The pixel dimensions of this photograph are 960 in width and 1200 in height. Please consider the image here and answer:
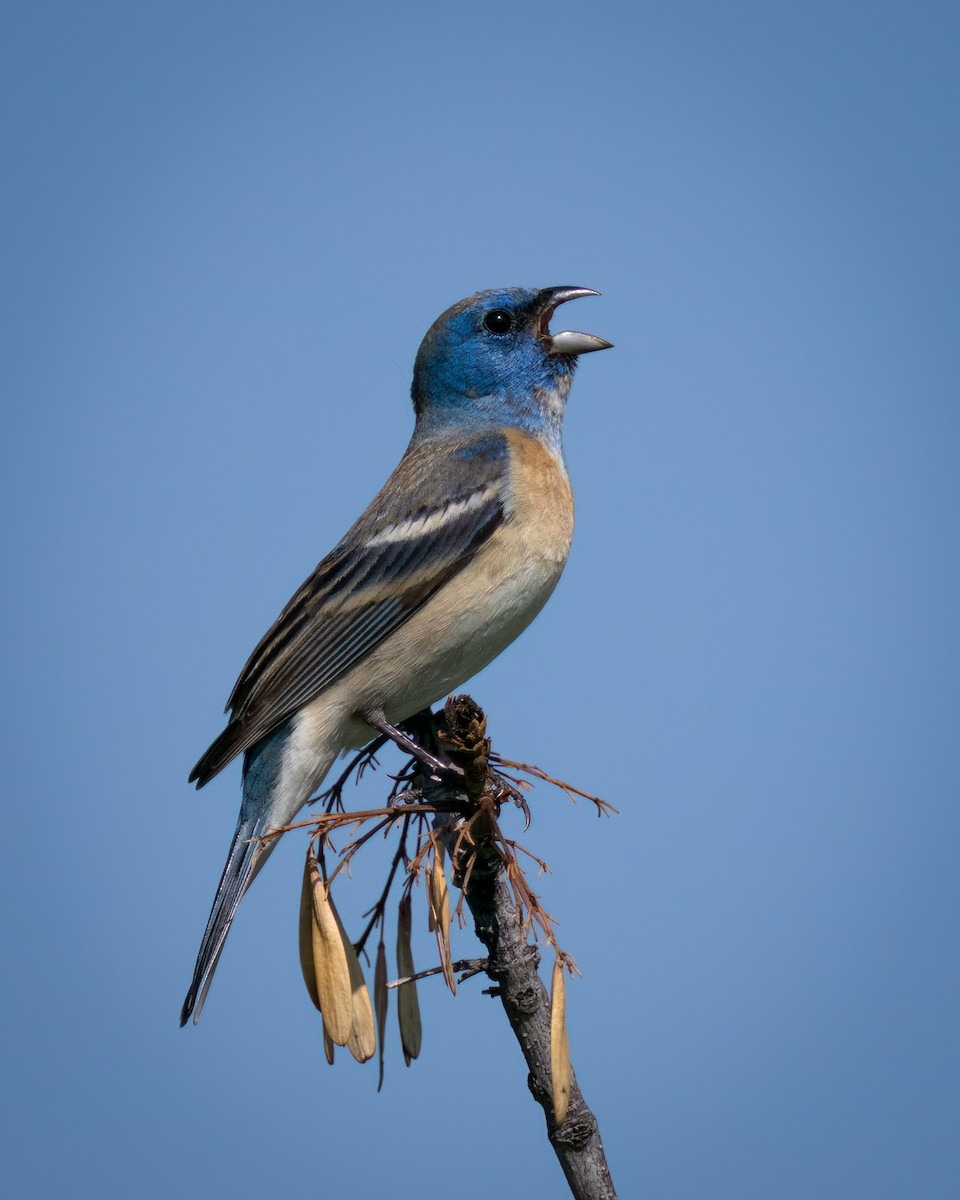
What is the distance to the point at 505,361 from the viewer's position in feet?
23.5

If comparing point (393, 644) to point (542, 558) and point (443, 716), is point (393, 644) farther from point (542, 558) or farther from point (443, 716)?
point (443, 716)

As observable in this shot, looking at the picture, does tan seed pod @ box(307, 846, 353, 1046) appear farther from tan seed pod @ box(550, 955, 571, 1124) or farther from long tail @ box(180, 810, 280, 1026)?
long tail @ box(180, 810, 280, 1026)

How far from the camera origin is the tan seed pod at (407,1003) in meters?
4.44

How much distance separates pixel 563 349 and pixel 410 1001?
398 centimetres

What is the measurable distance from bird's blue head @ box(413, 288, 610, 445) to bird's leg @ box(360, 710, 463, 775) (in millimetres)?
1992

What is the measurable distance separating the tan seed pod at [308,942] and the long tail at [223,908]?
0.78 m

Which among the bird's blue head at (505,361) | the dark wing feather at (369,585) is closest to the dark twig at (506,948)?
the dark wing feather at (369,585)

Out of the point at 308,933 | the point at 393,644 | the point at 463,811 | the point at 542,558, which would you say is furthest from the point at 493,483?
the point at 308,933

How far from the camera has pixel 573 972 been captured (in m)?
4.11

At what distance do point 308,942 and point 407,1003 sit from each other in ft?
1.49

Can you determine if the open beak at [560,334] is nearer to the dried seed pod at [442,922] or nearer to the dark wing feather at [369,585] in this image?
the dark wing feather at [369,585]

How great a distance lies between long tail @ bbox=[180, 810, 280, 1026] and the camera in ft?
17.2

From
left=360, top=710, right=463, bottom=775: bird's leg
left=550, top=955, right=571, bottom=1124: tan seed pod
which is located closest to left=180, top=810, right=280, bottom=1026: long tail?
left=360, top=710, right=463, bottom=775: bird's leg

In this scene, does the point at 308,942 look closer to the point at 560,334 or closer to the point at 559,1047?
the point at 559,1047
